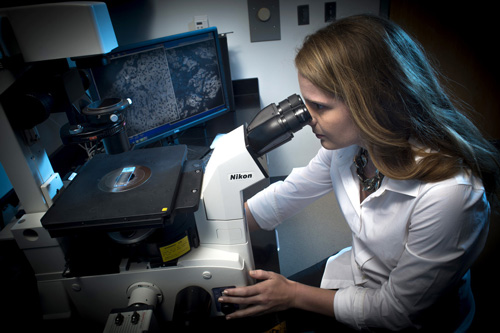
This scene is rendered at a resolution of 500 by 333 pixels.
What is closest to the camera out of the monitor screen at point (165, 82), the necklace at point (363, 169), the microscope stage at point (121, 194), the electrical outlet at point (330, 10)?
the microscope stage at point (121, 194)

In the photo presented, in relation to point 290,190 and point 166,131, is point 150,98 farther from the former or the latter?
point 290,190

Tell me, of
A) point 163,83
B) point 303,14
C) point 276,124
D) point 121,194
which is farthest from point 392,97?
point 303,14

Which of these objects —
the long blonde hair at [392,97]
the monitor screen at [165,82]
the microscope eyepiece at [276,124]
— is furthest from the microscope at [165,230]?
the monitor screen at [165,82]

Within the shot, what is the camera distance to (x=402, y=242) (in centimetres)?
78

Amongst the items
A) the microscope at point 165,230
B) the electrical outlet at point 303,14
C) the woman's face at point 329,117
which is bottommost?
the microscope at point 165,230

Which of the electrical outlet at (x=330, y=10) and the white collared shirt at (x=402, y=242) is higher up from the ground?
the electrical outlet at (x=330, y=10)

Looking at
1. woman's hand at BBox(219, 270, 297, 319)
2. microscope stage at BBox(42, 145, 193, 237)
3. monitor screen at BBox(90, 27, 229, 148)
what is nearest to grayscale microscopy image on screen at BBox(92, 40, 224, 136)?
monitor screen at BBox(90, 27, 229, 148)

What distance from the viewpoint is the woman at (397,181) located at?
706mm

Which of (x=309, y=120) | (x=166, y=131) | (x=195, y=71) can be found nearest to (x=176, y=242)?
(x=309, y=120)

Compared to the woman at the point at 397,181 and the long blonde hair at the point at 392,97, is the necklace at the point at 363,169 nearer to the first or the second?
the woman at the point at 397,181

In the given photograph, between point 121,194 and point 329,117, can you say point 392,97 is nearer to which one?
point 329,117

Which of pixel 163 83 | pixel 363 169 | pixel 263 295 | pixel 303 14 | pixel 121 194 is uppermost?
pixel 303 14

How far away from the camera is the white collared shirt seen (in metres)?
0.70

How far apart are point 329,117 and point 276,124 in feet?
0.48
